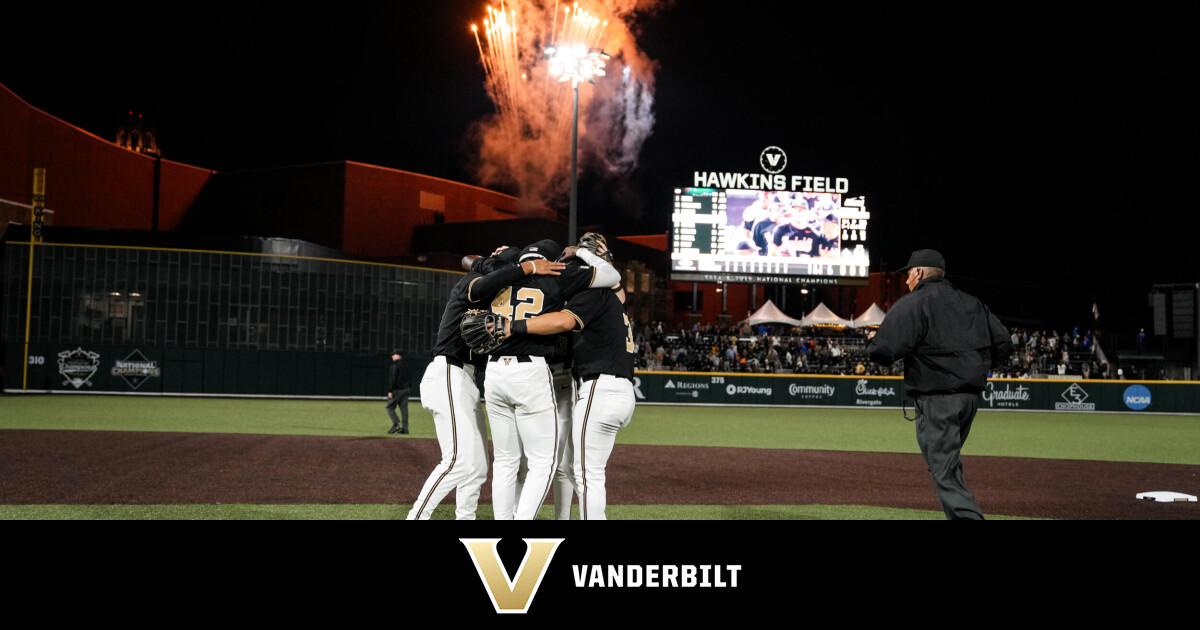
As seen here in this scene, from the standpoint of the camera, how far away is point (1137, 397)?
2917 cm

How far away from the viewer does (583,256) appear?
5645 mm

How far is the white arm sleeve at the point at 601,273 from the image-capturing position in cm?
551

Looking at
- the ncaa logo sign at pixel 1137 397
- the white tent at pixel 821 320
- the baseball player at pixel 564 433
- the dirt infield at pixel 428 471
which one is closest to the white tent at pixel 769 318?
the white tent at pixel 821 320

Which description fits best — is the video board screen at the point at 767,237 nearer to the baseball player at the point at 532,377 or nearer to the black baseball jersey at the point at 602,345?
the black baseball jersey at the point at 602,345

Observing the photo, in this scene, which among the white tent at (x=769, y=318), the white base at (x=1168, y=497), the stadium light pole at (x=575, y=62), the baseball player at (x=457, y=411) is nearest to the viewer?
the baseball player at (x=457, y=411)

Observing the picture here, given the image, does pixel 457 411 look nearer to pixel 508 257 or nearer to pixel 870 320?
pixel 508 257

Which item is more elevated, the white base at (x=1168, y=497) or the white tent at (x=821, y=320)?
the white tent at (x=821, y=320)

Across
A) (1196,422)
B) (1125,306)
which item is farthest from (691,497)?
(1125,306)

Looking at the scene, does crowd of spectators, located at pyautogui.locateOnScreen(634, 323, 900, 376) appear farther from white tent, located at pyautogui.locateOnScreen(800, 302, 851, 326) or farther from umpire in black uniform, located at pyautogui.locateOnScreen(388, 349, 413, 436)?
A: umpire in black uniform, located at pyautogui.locateOnScreen(388, 349, 413, 436)
